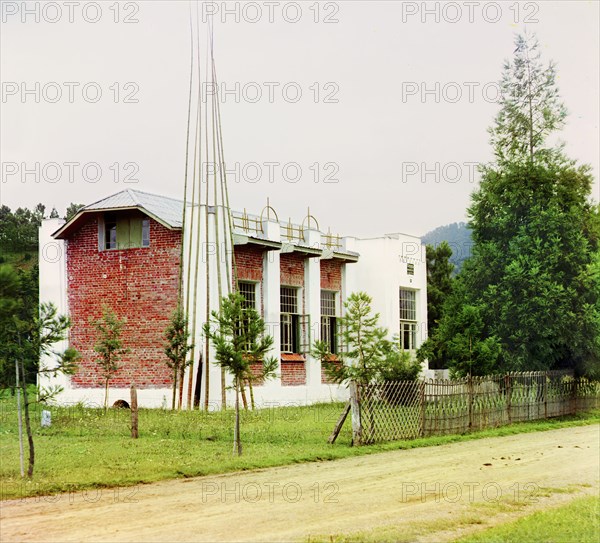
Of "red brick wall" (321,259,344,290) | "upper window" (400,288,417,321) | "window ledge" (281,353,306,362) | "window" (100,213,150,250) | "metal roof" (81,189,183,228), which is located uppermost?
"metal roof" (81,189,183,228)

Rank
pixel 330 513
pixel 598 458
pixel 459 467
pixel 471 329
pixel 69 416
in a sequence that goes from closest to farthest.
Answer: pixel 330 513 < pixel 459 467 < pixel 598 458 < pixel 69 416 < pixel 471 329

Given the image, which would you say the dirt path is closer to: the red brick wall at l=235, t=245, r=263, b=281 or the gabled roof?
the red brick wall at l=235, t=245, r=263, b=281

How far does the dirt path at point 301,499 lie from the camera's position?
10.2 metres

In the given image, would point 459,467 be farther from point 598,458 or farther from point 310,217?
point 310,217

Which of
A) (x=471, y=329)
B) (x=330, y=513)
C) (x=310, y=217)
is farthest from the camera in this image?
(x=310, y=217)

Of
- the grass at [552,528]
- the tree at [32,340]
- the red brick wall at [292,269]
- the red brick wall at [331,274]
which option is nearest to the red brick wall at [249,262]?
the red brick wall at [292,269]

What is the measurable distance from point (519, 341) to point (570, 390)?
2686mm

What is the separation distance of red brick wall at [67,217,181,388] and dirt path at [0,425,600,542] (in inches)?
516

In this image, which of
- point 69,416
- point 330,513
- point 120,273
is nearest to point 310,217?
point 120,273

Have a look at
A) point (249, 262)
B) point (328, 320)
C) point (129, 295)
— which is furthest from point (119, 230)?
point (328, 320)

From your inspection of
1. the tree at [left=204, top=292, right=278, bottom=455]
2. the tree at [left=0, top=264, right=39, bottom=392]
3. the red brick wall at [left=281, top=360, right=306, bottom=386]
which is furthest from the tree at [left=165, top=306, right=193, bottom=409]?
the tree at [left=0, top=264, right=39, bottom=392]

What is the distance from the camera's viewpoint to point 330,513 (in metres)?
11.4

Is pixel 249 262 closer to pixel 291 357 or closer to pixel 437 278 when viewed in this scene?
pixel 291 357

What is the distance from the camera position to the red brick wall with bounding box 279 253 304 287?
3272 centimetres
